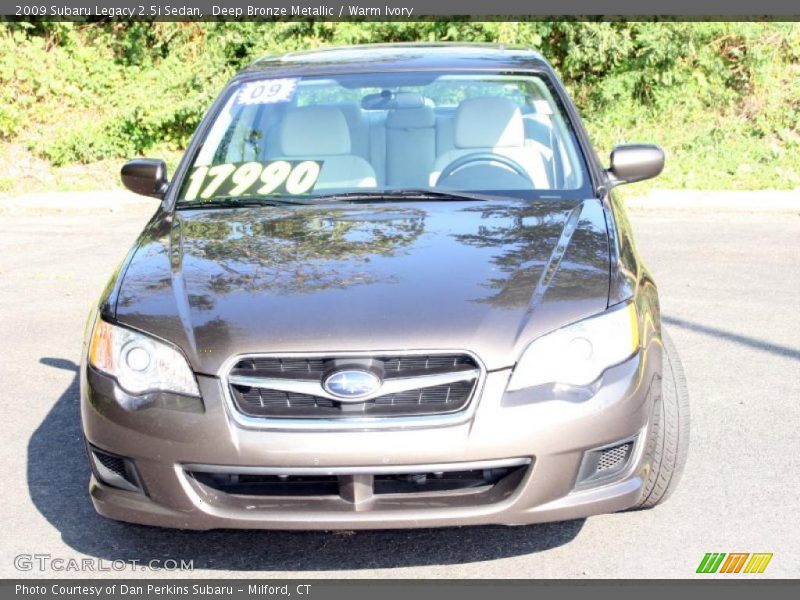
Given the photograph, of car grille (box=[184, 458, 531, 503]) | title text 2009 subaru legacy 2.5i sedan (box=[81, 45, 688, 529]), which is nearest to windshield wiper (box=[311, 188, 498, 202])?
title text 2009 subaru legacy 2.5i sedan (box=[81, 45, 688, 529])

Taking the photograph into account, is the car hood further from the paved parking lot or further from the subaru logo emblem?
the paved parking lot

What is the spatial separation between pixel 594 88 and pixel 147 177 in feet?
33.0

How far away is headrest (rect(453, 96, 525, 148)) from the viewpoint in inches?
200

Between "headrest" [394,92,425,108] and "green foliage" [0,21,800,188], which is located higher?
"headrest" [394,92,425,108]

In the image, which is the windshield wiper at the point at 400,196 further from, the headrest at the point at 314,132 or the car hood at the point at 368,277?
the headrest at the point at 314,132

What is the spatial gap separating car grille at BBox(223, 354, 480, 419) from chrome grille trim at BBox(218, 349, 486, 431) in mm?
10

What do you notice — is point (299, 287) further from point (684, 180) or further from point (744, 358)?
point (684, 180)

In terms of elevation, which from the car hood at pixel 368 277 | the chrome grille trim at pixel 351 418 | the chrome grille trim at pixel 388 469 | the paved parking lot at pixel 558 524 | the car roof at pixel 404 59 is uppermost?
the car roof at pixel 404 59

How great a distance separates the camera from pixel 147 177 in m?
5.08

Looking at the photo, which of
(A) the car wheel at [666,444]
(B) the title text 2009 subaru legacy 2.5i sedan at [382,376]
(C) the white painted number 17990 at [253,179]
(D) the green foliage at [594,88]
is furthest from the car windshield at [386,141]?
(D) the green foliage at [594,88]

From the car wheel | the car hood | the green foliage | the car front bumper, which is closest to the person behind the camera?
the car front bumper

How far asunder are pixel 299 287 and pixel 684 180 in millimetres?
9010

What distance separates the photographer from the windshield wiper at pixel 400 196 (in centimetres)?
468

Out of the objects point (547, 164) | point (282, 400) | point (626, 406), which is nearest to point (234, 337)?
point (282, 400)
